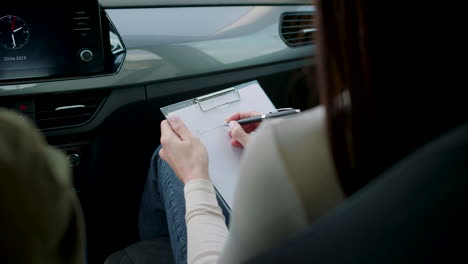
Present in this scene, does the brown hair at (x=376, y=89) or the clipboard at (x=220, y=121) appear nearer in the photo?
the brown hair at (x=376, y=89)

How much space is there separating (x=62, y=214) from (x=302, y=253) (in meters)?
0.20

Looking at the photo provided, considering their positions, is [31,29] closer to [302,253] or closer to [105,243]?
[105,243]

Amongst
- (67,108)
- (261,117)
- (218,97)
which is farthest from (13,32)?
(261,117)

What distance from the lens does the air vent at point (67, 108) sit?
1.09 metres

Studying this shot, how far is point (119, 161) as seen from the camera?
1304 mm

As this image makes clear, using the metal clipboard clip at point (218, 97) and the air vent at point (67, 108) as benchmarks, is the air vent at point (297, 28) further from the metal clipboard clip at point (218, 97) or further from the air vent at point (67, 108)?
the air vent at point (67, 108)

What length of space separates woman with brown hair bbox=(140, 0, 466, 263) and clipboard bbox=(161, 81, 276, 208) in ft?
1.40

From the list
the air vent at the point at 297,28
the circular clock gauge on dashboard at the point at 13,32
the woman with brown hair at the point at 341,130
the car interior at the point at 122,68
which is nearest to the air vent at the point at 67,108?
the car interior at the point at 122,68

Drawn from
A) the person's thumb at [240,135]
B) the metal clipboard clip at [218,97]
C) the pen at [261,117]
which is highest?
the metal clipboard clip at [218,97]

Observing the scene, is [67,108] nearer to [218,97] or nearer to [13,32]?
[13,32]

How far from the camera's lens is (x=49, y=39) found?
40.8 inches

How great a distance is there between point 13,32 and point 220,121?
521 millimetres

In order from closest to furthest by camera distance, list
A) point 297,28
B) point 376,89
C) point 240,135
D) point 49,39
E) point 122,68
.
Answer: point 376,89, point 240,135, point 49,39, point 122,68, point 297,28

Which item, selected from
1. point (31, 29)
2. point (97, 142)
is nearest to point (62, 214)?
point (31, 29)
